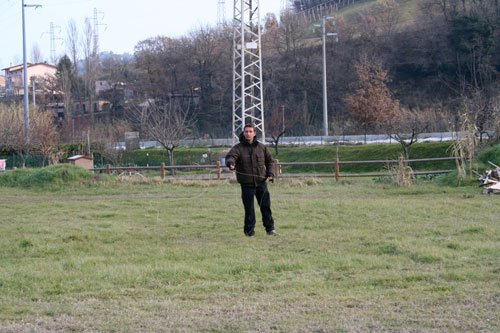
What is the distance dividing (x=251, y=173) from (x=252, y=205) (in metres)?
0.54

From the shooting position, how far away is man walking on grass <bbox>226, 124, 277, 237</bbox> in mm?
11844

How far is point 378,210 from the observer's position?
14.9 meters

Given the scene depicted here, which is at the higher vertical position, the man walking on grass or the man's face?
the man's face

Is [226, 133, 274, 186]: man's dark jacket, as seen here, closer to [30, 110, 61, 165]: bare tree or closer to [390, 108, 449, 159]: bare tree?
[30, 110, 61, 165]: bare tree

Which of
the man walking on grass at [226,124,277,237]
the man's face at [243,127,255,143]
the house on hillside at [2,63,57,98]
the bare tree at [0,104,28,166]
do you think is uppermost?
the house on hillside at [2,63,57,98]

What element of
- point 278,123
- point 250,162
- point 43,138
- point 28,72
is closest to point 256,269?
point 250,162

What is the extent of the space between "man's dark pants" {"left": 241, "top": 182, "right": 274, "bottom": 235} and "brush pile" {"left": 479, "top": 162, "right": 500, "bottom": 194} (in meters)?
8.97

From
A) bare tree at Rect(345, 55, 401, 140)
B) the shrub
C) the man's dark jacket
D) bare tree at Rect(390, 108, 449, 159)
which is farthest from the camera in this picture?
bare tree at Rect(345, 55, 401, 140)

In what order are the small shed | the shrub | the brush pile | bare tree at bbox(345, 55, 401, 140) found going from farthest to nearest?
bare tree at bbox(345, 55, 401, 140)
the small shed
the shrub
the brush pile

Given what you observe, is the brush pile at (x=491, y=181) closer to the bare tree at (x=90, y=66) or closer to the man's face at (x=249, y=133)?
the man's face at (x=249, y=133)

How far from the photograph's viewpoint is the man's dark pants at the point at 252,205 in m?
11.9

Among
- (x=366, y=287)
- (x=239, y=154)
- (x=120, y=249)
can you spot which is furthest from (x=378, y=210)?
(x=366, y=287)

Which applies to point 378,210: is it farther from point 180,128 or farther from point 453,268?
point 180,128

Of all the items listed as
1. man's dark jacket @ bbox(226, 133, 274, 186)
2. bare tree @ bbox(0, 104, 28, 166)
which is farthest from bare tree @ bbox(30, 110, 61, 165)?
man's dark jacket @ bbox(226, 133, 274, 186)
